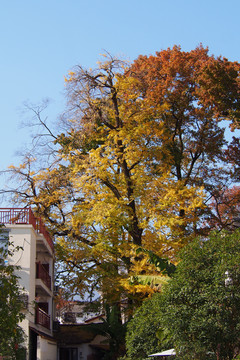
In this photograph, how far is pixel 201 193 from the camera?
67.4 ft

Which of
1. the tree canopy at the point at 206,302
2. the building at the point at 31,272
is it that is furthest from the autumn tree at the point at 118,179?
the tree canopy at the point at 206,302

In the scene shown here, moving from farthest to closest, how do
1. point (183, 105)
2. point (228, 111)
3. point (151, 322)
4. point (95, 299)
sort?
point (95, 299), point (183, 105), point (228, 111), point (151, 322)

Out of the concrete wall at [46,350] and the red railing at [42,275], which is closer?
the concrete wall at [46,350]

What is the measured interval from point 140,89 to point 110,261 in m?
9.86

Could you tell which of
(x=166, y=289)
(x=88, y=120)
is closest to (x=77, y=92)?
(x=88, y=120)

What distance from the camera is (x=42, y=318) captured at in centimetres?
2889

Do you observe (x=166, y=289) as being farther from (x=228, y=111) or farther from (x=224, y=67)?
(x=224, y=67)

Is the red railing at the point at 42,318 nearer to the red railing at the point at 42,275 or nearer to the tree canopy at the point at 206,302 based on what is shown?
the red railing at the point at 42,275

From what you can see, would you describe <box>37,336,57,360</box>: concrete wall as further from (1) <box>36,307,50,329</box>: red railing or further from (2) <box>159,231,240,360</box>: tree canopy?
(2) <box>159,231,240,360</box>: tree canopy

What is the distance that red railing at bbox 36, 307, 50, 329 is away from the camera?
26.2 metres

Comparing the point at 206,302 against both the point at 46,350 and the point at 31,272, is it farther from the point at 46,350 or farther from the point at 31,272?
the point at 46,350

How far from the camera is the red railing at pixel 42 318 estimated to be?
1032 inches

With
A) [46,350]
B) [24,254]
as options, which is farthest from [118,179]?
[46,350]

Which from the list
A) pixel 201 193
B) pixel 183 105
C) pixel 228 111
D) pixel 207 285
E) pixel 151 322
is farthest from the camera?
pixel 183 105
